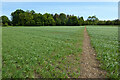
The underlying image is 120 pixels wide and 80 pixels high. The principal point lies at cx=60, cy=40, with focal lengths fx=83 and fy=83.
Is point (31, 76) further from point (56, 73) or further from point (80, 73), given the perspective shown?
point (80, 73)

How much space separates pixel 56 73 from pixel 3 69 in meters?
3.24

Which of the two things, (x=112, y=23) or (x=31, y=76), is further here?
(x=112, y=23)

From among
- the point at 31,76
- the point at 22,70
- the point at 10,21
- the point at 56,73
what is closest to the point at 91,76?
the point at 56,73

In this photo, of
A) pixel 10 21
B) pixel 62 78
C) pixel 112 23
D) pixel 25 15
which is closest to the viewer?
pixel 62 78

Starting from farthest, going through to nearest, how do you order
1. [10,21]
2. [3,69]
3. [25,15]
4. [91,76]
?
[10,21] < [25,15] < [3,69] < [91,76]

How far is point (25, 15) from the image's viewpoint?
95812 mm

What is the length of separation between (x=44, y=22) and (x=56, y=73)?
105 m

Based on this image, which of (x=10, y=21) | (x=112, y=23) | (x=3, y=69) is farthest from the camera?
(x=112, y=23)

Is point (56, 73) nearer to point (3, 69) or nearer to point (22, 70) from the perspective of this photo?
point (22, 70)

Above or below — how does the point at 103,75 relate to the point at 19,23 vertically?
below

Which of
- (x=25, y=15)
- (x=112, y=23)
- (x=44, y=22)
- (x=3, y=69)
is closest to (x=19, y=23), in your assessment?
(x=25, y=15)

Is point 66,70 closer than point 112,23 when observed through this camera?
Yes

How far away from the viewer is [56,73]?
15.8 feet

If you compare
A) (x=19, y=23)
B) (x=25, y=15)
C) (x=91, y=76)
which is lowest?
(x=91, y=76)
